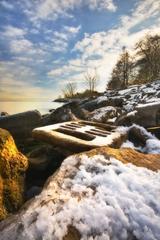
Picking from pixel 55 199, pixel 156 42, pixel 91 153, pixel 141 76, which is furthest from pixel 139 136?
pixel 141 76

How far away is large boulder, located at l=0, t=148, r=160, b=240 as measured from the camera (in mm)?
1225

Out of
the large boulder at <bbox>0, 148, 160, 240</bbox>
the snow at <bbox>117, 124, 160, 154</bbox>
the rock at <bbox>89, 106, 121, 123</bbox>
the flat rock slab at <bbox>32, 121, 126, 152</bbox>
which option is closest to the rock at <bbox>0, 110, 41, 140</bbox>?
the flat rock slab at <bbox>32, 121, 126, 152</bbox>

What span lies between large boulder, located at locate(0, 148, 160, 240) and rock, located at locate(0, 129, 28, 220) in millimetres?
386

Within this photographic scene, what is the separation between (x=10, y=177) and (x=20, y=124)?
9.62 ft

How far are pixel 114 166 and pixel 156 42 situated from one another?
3346 centimetres

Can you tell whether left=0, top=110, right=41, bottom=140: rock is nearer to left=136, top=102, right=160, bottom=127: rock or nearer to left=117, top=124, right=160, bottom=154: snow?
left=117, top=124, right=160, bottom=154: snow

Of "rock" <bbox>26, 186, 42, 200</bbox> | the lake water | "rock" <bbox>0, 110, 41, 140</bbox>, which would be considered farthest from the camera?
the lake water

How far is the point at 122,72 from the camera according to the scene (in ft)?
122

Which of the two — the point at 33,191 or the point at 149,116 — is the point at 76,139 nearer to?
the point at 33,191

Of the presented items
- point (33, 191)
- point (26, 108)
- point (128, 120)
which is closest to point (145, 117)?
point (128, 120)

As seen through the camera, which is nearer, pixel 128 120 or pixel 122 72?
pixel 128 120

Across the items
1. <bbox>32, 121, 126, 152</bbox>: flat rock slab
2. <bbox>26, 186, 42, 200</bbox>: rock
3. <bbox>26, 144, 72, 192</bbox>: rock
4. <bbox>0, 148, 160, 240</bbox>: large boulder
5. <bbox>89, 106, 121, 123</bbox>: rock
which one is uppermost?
<bbox>89, 106, 121, 123</bbox>: rock

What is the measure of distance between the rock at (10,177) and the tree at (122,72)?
33.7 m

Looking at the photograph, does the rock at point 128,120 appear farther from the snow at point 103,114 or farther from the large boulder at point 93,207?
the large boulder at point 93,207
